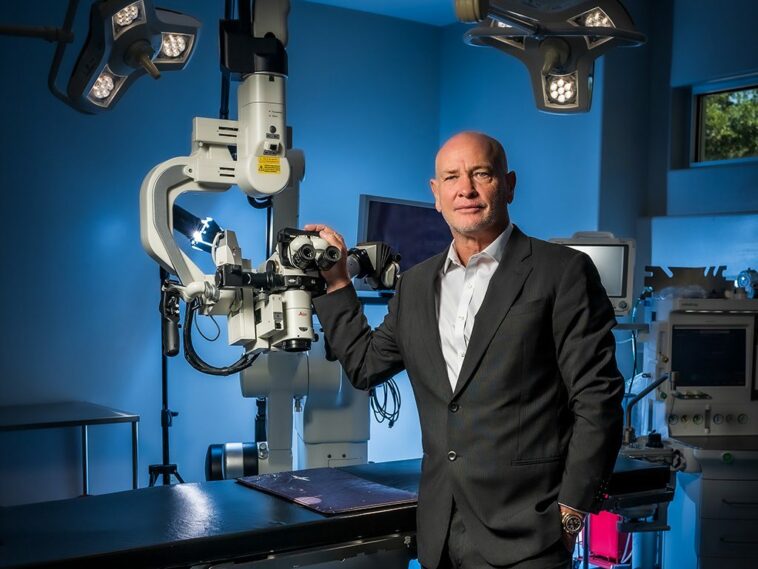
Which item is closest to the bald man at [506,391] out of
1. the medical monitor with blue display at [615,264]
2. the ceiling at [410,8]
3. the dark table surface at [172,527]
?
A: the dark table surface at [172,527]

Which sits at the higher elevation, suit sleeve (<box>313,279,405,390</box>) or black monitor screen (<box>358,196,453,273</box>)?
black monitor screen (<box>358,196,453,273</box>)

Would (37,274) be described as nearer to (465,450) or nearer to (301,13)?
(301,13)

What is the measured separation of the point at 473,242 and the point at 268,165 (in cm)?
61

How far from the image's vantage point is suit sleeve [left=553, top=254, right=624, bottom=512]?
6.19 ft

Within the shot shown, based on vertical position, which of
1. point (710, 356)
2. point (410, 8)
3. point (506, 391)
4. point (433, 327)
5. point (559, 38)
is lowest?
point (710, 356)

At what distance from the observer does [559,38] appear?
254 cm

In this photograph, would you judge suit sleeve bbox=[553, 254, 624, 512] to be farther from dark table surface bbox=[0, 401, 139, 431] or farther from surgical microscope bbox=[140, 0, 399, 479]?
dark table surface bbox=[0, 401, 139, 431]

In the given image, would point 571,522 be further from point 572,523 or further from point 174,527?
point 174,527

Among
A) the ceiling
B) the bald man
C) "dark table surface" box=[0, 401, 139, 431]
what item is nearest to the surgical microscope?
the bald man

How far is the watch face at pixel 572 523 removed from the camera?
1.90m

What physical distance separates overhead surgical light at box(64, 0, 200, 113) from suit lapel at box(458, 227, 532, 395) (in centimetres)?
99

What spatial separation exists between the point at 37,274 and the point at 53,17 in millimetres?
1245

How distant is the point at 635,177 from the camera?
4.80m

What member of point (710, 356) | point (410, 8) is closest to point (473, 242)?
point (710, 356)
